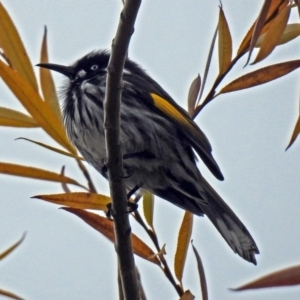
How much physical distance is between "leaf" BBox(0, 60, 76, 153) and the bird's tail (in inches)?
46.1

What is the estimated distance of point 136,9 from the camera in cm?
168

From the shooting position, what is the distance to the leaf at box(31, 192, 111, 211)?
87.5 inches

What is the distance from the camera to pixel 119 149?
2.28 metres

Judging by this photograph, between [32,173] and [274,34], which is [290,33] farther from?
[32,173]

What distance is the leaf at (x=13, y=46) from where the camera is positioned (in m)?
2.39

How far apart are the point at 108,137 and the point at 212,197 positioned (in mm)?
1520

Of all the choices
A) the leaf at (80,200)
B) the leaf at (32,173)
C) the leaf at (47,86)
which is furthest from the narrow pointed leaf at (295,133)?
the leaf at (47,86)

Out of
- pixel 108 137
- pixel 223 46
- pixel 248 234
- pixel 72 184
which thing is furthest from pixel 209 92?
pixel 248 234

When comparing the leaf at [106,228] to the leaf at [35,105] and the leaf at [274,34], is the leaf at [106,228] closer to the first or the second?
the leaf at [35,105]

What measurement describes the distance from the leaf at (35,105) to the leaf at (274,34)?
82 cm

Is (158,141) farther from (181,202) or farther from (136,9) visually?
(136,9)

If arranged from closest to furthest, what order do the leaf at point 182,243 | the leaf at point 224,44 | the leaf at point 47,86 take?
the leaf at point 182,243, the leaf at point 224,44, the leaf at point 47,86

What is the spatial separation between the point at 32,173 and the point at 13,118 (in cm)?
24

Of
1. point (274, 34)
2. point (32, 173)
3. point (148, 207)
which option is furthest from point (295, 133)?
point (32, 173)
